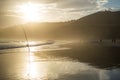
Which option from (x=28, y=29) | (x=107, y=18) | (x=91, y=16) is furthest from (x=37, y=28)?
(x=107, y=18)

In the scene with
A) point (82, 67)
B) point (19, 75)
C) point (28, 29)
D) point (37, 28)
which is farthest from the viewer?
point (37, 28)

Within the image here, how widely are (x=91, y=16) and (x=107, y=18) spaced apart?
16767 mm

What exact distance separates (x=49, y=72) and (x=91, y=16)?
543 ft

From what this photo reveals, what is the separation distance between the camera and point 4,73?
22.0 metres

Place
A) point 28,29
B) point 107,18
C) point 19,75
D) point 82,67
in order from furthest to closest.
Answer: point 28,29
point 107,18
point 82,67
point 19,75

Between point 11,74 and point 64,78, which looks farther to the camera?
point 11,74

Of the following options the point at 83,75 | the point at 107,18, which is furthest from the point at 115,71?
the point at 107,18

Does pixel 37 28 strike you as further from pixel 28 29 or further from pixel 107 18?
pixel 107 18

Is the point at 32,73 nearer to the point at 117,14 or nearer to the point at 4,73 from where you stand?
the point at 4,73

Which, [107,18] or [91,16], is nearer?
[107,18]

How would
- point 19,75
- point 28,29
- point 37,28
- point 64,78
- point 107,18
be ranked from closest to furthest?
point 64,78 < point 19,75 < point 107,18 < point 28,29 < point 37,28

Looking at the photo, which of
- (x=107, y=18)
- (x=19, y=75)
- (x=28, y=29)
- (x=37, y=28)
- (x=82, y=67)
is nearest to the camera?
(x=19, y=75)

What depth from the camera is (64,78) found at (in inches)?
744

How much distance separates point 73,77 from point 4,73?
5356mm
